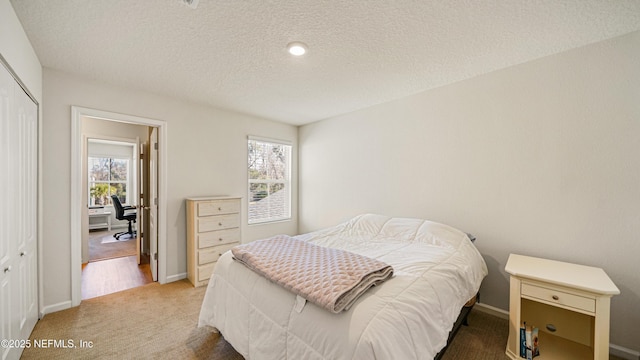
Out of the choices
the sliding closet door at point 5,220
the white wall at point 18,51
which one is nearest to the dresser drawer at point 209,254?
the sliding closet door at point 5,220

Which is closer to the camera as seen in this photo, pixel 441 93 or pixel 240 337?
pixel 240 337

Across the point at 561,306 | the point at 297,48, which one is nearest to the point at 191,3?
the point at 297,48

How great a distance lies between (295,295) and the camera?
1428mm

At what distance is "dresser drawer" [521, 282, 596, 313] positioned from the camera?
5.17ft

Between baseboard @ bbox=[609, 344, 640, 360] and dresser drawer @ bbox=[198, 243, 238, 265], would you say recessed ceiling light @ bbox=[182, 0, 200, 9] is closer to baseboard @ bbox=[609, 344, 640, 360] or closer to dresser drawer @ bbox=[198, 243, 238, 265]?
dresser drawer @ bbox=[198, 243, 238, 265]

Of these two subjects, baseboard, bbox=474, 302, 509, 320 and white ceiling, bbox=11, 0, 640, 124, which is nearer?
white ceiling, bbox=11, 0, 640, 124

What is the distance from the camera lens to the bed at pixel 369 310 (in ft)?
3.82

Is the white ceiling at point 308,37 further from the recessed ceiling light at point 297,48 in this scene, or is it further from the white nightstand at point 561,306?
the white nightstand at point 561,306

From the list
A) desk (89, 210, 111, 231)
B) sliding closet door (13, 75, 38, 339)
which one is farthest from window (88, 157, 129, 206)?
sliding closet door (13, 75, 38, 339)

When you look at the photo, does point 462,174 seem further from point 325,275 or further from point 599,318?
point 325,275

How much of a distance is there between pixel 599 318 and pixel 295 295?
1908mm

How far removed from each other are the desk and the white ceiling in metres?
5.38

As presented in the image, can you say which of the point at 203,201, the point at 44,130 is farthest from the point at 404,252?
the point at 44,130

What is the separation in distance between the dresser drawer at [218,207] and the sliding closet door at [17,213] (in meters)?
1.41
